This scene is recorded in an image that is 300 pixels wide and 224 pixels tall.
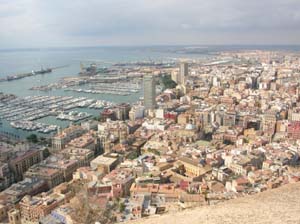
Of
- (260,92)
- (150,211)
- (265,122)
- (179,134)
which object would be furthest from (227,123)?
(150,211)

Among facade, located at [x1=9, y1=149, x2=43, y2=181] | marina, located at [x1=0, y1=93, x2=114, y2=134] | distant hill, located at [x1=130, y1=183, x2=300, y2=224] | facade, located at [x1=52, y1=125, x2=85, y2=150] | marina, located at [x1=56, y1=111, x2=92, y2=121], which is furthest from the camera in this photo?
marina, located at [x1=56, y1=111, x2=92, y2=121]

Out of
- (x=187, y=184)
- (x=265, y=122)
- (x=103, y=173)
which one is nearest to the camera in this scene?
(x=187, y=184)

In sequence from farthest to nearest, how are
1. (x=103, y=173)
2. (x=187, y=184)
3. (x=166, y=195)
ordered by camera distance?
(x=103, y=173), (x=187, y=184), (x=166, y=195)

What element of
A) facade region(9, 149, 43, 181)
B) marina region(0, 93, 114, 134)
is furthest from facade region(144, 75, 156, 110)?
facade region(9, 149, 43, 181)

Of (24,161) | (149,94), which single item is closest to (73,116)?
(149,94)

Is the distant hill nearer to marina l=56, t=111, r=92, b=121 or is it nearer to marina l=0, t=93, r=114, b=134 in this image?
marina l=0, t=93, r=114, b=134

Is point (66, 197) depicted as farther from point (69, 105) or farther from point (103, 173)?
point (69, 105)

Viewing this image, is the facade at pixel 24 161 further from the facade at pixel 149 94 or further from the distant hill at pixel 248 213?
the distant hill at pixel 248 213

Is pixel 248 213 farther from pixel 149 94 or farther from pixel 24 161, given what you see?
pixel 149 94

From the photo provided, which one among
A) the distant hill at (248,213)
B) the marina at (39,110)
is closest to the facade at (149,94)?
the marina at (39,110)
